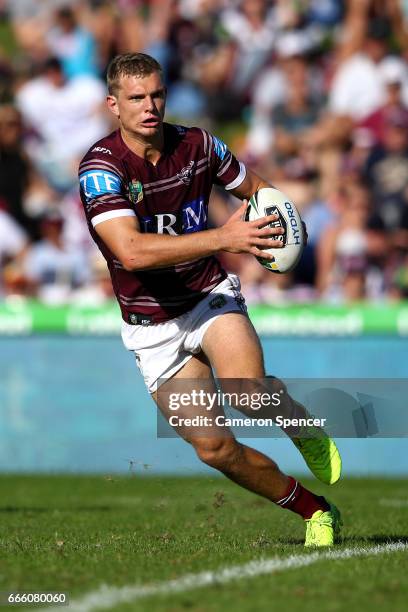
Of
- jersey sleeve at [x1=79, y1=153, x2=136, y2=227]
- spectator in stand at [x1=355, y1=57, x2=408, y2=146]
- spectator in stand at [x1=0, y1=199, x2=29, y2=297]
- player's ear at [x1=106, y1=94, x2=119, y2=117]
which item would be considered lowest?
jersey sleeve at [x1=79, y1=153, x2=136, y2=227]

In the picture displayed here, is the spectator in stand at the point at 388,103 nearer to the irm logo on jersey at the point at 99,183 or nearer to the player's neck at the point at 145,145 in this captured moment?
the player's neck at the point at 145,145

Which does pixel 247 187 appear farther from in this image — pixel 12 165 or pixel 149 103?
pixel 12 165

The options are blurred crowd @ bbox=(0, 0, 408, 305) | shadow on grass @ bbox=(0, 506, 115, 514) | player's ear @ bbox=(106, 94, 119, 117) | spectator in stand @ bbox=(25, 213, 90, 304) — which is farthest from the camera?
spectator in stand @ bbox=(25, 213, 90, 304)

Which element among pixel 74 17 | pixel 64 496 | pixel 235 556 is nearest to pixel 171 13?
pixel 74 17

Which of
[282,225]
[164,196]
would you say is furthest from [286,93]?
[282,225]

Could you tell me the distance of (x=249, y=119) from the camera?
54.9ft

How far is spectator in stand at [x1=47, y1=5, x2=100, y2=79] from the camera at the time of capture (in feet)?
54.7

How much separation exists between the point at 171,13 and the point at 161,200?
11443 millimetres

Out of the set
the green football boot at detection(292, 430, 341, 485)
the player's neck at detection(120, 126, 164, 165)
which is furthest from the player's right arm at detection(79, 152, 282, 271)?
the green football boot at detection(292, 430, 341, 485)

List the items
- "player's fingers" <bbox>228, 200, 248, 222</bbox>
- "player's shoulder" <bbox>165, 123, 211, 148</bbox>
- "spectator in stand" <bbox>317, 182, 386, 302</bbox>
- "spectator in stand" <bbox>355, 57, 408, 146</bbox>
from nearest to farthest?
1. "player's fingers" <bbox>228, 200, 248, 222</bbox>
2. "player's shoulder" <bbox>165, 123, 211, 148</bbox>
3. "spectator in stand" <bbox>317, 182, 386, 302</bbox>
4. "spectator in stand" <bbox>355, 57, 408, 146</bbox>

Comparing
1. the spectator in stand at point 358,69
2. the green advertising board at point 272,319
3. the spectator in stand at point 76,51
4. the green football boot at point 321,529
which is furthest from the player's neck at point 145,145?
the spectator in stand at point 76,51

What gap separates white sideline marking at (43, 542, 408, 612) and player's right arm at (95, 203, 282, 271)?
4.80 ft

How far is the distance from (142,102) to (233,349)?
4.45ft

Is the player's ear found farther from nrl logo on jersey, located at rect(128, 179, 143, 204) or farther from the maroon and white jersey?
nrl logo on jersey, located at rect(128, 179, 143, 204)
